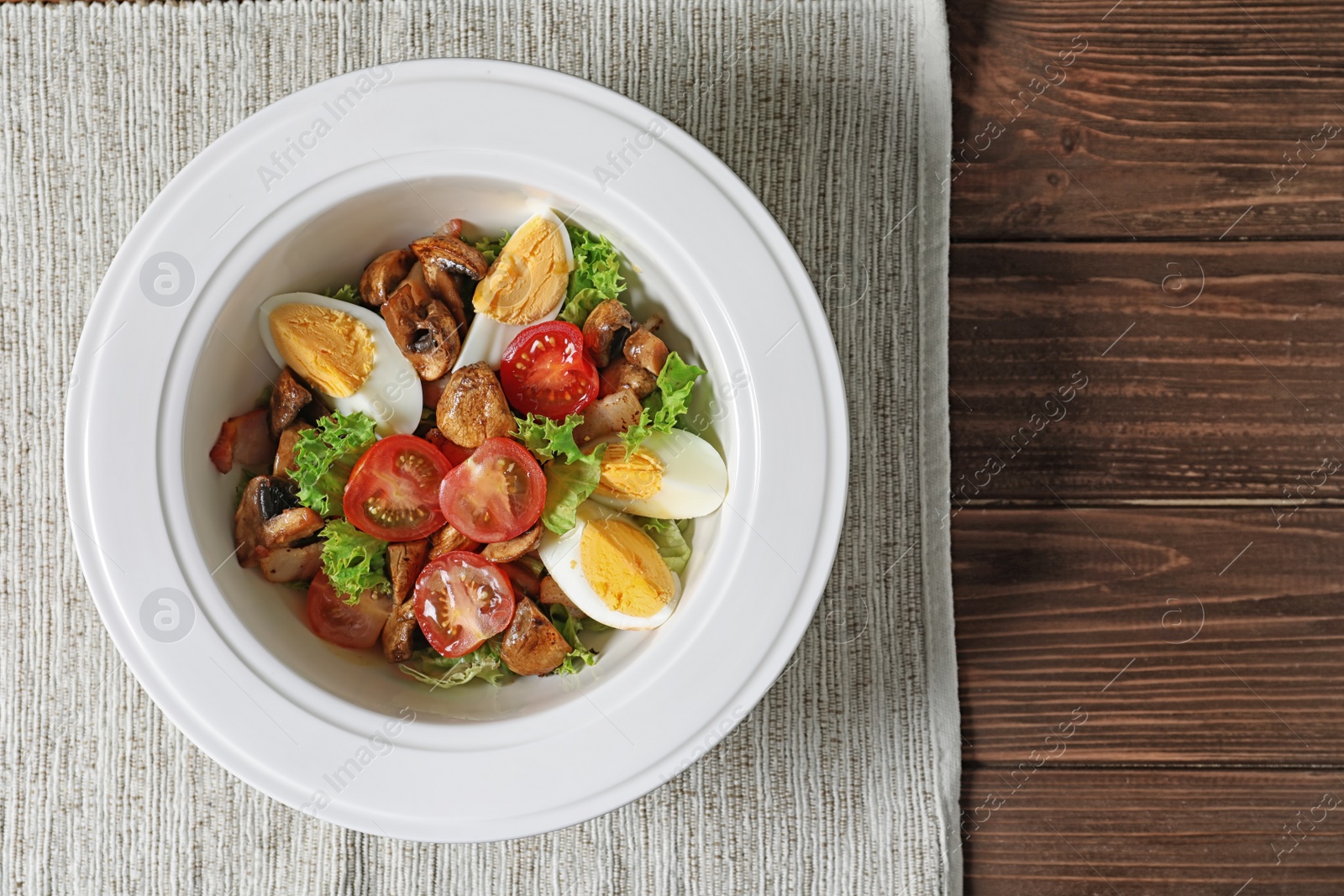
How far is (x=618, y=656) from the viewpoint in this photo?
869 millimetres

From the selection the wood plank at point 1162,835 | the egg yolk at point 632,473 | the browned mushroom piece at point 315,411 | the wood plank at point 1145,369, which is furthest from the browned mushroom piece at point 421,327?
the wood plank at point 1162,835

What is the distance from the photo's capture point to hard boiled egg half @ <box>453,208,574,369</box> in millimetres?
873

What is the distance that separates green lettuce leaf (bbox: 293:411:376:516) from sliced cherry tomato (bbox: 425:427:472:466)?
0.06 metres

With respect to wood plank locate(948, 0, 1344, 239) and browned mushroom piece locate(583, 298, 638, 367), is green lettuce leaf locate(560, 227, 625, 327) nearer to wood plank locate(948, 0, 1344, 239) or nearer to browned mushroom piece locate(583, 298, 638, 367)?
browned mushroom piece locate(583, 298, 638, 367)

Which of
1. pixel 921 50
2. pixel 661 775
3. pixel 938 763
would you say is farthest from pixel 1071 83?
pixel 661 775

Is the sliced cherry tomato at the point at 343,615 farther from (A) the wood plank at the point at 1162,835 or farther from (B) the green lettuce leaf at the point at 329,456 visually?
(A) the wood plank at the point at 1162,835

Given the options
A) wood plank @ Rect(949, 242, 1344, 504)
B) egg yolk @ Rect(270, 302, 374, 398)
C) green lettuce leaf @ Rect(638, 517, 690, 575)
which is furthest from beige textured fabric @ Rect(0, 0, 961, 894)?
egg yolk @ Rect(270, 302, 374, 398)

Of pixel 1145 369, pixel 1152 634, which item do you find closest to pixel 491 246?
pixel 1145 369

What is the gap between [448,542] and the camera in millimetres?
890

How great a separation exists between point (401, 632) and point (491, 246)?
42 centimetres

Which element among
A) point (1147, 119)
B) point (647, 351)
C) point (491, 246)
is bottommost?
point (647, 351)

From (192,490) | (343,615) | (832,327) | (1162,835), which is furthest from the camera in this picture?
(1162,835)

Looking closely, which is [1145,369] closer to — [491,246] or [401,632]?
[491,246]

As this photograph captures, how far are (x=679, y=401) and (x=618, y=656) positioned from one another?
0.87 feet
